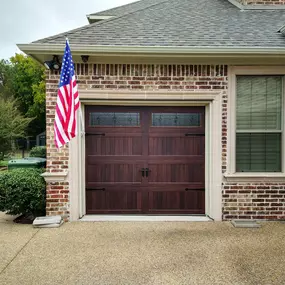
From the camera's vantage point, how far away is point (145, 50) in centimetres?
529

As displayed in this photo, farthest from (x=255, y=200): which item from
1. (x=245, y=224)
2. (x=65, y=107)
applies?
(x=65, y=107)

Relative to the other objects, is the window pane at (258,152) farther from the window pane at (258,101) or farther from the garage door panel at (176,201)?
the garage door panel at (176,201)

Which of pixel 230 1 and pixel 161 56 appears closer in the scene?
pixel 161 56

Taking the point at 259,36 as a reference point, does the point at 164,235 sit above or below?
below

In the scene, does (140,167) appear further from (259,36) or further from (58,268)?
(259,36)

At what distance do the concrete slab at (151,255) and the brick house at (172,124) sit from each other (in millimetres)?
630

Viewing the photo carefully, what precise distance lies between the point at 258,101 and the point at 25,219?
16.6 ft

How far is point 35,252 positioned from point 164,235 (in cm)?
197

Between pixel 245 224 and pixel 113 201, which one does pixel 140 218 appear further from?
pixel 245 224

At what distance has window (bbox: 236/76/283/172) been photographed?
5.77 metres

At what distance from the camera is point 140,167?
5973 mm

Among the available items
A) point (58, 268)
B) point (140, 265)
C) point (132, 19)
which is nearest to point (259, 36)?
point (132, 19)

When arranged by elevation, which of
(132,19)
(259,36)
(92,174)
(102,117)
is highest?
(132,19)

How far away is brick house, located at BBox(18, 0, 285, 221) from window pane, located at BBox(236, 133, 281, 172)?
0.8 inches
